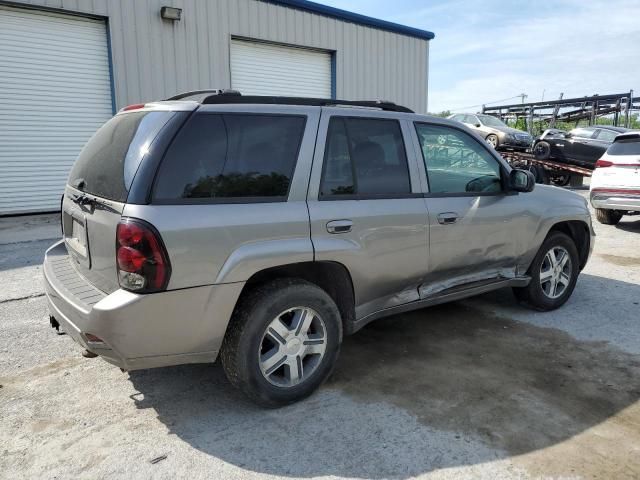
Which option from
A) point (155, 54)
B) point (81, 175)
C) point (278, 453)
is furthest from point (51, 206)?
point (278, 453)

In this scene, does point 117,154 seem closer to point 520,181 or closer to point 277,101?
A: point 277,101

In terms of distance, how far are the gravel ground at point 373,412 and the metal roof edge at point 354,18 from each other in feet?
33.1

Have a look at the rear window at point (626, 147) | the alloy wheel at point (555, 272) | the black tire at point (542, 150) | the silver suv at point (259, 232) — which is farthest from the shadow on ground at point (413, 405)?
the black tire at point (542, 150)

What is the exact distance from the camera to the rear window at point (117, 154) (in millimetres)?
2754

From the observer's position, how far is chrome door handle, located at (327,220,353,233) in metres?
3.17

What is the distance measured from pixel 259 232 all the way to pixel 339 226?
1.84ft

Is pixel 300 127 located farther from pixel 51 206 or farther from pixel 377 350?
pixel 51 206

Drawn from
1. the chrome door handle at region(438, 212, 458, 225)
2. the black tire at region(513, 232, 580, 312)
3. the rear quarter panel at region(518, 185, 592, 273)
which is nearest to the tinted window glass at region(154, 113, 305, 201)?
the chrome door handle at region(438, 212, 458, 225)

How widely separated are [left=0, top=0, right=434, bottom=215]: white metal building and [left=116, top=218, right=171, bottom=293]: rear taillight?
28.7ft

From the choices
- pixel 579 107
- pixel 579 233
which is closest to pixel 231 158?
pixel 579 233

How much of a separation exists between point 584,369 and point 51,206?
10.1 meters

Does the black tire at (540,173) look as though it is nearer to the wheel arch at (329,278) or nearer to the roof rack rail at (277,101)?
the roof rack rail at (277,101)

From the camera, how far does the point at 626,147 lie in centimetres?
908

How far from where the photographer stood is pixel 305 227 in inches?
121
